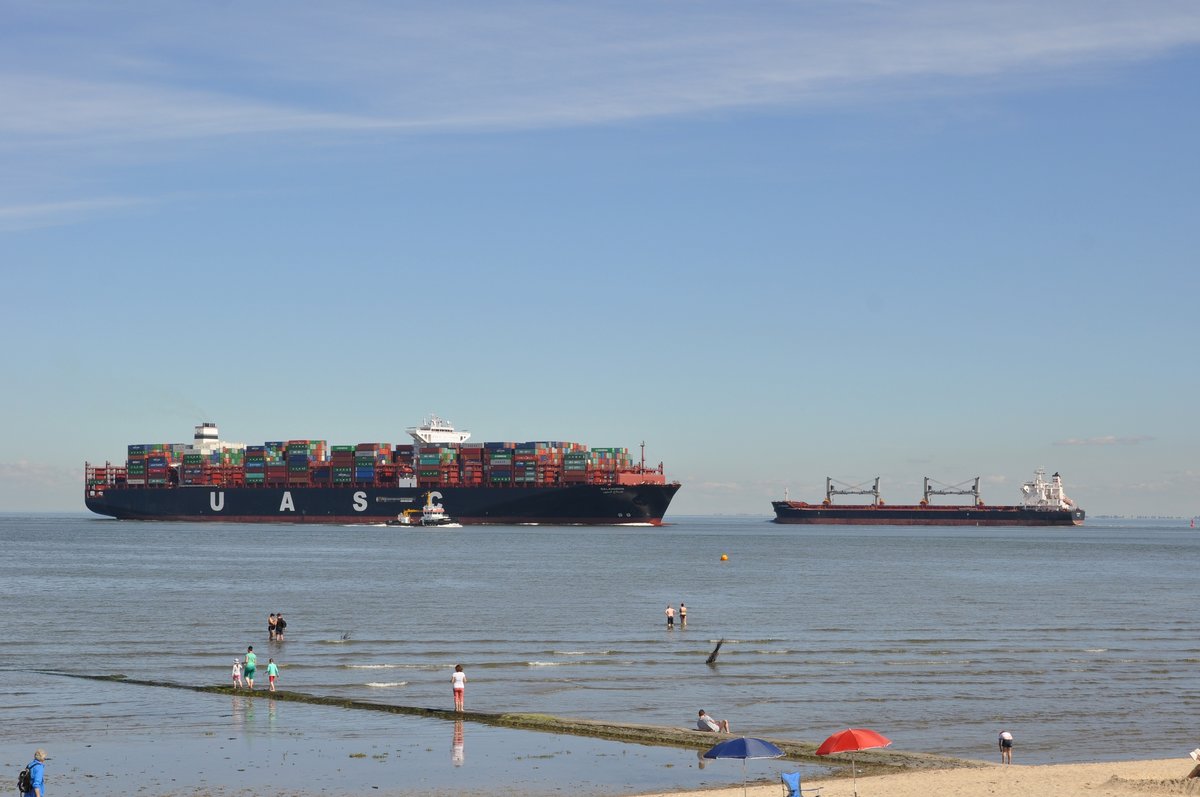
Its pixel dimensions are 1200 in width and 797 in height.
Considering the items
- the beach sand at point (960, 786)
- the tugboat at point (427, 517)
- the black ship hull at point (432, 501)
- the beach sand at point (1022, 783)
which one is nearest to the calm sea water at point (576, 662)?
the beach sand at point (960, 786)

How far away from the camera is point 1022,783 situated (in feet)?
85.1

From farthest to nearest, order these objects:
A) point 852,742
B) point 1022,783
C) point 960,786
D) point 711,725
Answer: point 711,725
point 1022,783
point 960,786
point 852,742

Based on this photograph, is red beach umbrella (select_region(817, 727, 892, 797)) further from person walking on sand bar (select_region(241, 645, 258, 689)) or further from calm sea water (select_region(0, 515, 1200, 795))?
person walking on sand bar (select_region(241, 645, 258, 689))

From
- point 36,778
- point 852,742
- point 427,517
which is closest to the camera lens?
point 36,778

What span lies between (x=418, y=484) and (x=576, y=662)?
142668 millimetres

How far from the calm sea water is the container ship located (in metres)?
79.1

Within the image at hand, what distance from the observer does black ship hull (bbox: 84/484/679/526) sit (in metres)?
180

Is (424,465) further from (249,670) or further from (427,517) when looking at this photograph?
(249,670)

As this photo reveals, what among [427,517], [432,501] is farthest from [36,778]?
[432,501]

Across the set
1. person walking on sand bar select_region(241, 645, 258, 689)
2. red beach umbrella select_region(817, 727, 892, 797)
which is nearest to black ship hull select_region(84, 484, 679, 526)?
person walking on sand bar select_region(241, 645, 258, 689)

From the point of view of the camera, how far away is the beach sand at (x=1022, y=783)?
81.4ft

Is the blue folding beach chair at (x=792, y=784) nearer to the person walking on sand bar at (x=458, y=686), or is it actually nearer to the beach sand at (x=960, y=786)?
the beach sand at (x=960, y=786)

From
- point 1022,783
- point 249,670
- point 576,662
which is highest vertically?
point 249,670

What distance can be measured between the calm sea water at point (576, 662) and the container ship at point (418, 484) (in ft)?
260
